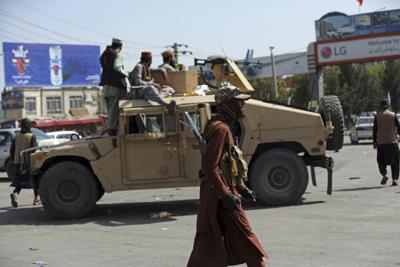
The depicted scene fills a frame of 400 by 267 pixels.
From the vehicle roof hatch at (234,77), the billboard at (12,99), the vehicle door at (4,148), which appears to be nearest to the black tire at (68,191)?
the vehicle roof hatch at (234,77)

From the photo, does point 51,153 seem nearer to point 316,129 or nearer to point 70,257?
point 70,257

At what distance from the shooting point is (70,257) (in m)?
7.75

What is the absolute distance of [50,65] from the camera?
53.0m

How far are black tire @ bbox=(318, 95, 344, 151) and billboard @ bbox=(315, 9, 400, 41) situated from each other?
33852 mm

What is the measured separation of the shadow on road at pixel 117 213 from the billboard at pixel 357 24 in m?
34.2

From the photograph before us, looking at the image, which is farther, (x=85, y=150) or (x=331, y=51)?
(x=331, y=51)

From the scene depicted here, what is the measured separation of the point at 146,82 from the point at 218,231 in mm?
6298

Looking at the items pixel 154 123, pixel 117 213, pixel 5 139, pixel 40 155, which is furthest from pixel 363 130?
pixel 40 155

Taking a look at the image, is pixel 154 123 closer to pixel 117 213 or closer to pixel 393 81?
pixel 117 213

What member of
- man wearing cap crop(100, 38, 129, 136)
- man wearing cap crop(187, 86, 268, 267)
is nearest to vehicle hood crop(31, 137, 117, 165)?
man wearing cap crop(100, 38, 129, 136)

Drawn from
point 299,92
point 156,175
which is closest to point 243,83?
point 156,175

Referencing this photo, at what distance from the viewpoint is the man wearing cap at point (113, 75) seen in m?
11.3

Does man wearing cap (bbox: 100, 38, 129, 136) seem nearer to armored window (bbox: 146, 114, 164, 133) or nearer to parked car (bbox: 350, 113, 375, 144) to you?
armored window (bbox: 146, 114, 164, 133)

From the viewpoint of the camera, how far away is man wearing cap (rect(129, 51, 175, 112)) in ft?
35.9
